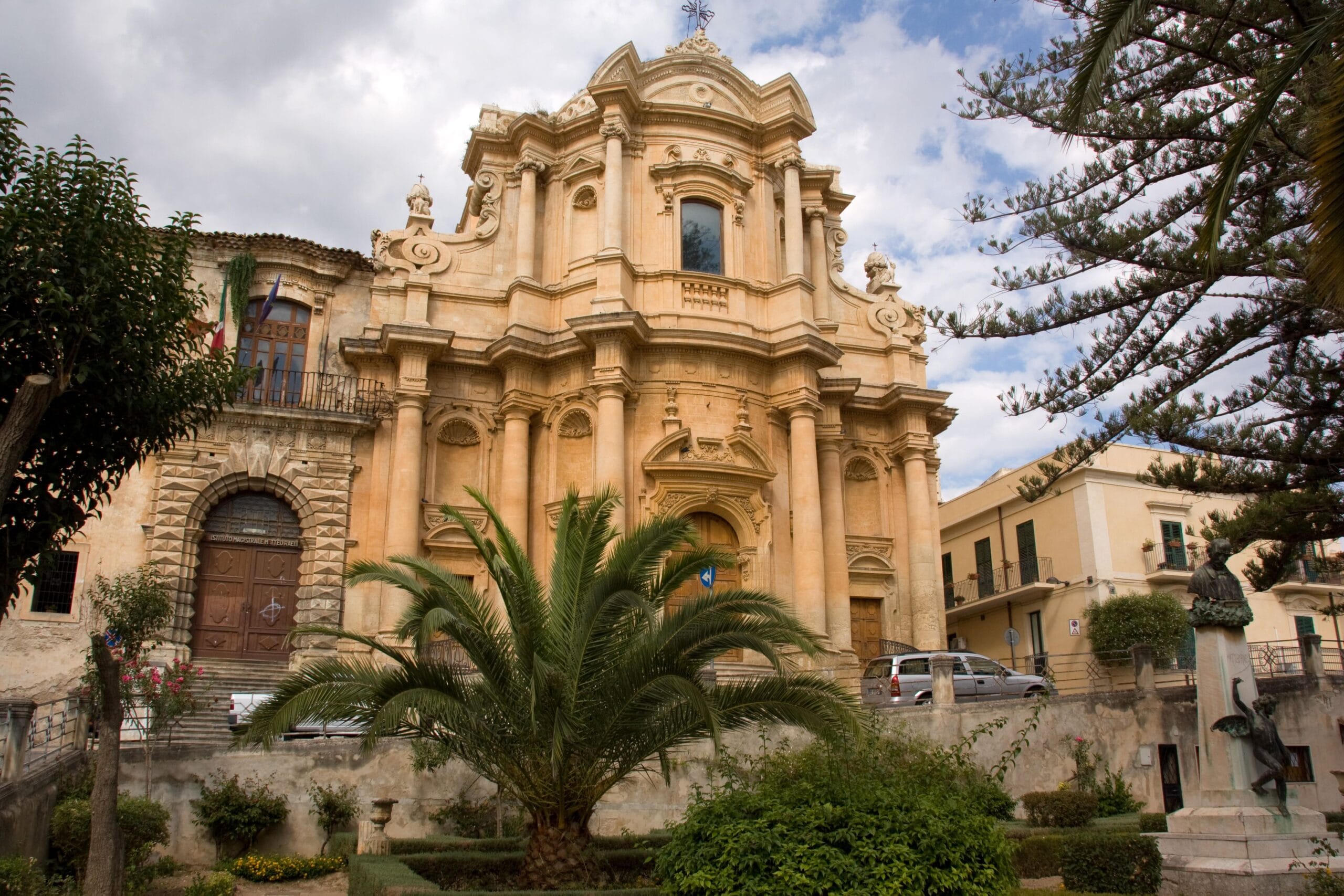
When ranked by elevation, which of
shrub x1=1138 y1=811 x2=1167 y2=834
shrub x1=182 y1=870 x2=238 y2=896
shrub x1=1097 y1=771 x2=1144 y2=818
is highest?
shrub x1=1097 y1=771 x2=1144 y2=818

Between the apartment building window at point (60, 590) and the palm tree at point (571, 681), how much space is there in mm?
12690

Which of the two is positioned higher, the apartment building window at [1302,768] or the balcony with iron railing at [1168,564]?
the balcony with iron railing at [1168,564]

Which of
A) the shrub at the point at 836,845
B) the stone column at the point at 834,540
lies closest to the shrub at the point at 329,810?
the shrub at the point at 836,845

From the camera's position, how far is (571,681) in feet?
37.7

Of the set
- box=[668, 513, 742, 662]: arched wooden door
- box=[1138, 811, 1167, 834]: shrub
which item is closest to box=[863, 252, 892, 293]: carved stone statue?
box=[668, 513, 742, 662]: arched wooden door

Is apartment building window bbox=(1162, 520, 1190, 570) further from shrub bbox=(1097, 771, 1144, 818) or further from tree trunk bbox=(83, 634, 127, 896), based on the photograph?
tree trunk bbox=(83, 634, 127, 896)

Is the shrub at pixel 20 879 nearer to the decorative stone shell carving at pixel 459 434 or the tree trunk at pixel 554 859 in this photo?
the tree trunk at pixel 554 859

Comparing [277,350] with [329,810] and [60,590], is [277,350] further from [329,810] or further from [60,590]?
[329,810]

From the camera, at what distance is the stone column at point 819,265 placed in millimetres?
28703

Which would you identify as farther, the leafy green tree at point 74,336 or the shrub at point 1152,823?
the shrub at point 1152,823

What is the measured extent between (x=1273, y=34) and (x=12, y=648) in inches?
870

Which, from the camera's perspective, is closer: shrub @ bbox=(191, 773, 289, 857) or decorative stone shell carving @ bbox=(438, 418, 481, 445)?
shrub @ bbox=(191, 773, 289, 857)

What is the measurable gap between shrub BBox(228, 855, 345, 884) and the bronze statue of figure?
1111cm

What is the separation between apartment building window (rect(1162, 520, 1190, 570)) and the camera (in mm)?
32531
